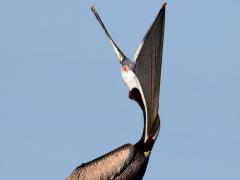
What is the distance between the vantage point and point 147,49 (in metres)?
10.1

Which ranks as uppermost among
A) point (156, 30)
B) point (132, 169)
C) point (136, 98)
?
point (156, 30)

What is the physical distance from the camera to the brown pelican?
10.2 meters

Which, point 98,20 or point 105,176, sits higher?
point 98,20

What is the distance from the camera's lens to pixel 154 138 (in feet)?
34.1

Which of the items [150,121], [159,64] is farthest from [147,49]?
[150,121]

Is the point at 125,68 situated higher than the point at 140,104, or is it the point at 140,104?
the point at 125,68

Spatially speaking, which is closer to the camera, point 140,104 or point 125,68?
point 125,68

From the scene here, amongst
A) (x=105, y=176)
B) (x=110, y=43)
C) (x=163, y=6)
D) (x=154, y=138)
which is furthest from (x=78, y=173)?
(x=163, y=6)

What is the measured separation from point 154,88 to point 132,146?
0.83 meters

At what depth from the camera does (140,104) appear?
10383mm

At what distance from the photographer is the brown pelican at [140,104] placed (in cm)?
1017

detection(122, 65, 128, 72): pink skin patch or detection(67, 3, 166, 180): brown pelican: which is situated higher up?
detection(122, 65, 128, 72): pink skin patch

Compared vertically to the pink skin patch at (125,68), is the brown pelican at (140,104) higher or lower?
lower

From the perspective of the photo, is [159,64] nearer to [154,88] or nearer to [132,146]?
[154,88]
